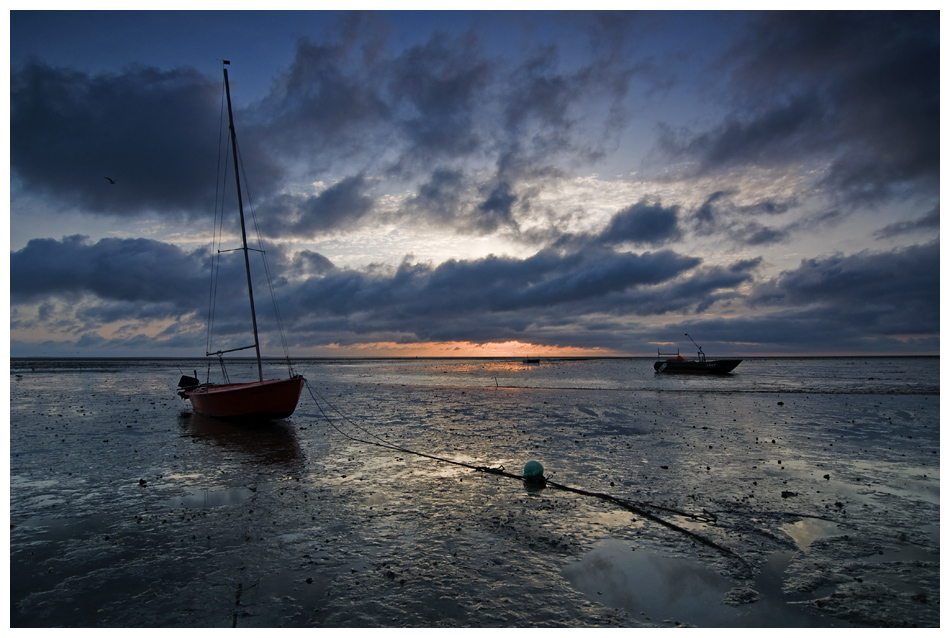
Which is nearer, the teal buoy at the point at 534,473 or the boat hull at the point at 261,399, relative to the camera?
the teal buoy at the point at 534,473

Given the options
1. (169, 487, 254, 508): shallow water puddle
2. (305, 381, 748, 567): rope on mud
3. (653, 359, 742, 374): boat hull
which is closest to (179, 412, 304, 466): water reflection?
(169, 487, 254, 508): shallow water puddle

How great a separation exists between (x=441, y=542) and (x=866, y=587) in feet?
21.8

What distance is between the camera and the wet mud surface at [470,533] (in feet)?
20.7

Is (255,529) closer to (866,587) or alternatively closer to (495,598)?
(495,598)

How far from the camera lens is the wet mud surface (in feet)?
20.7

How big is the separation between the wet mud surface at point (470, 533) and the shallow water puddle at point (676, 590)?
0.03 meters

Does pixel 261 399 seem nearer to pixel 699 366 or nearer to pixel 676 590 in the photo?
pixel 676 590

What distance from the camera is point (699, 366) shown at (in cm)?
7981

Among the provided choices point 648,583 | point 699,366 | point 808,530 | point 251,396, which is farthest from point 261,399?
point 699,366

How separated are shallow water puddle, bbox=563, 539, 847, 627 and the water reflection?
10847 mm

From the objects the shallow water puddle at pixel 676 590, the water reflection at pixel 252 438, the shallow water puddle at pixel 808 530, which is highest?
the shallow water puddle at pixel 676 590

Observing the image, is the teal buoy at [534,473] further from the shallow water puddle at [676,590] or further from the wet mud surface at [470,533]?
the shallow water puddle at [676,590]

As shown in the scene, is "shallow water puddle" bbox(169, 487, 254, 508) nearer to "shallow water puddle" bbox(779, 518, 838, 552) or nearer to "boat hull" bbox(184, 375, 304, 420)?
"boat hull" bbox(184, 375, 304, 420)

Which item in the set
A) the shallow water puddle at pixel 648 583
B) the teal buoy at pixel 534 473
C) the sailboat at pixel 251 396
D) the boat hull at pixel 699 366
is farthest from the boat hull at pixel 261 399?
the boat hull at pixel 699 366
